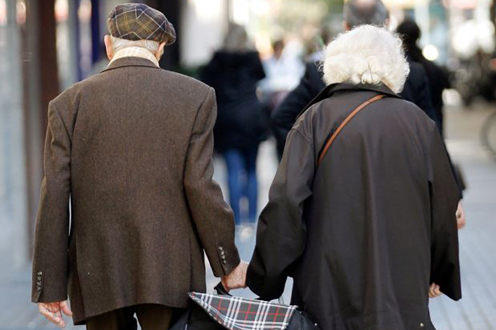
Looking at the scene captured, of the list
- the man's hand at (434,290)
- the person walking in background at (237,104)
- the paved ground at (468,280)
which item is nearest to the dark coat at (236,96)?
the person walking in background at (237,104)

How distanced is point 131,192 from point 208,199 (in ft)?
0.90

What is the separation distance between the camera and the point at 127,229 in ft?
12.8

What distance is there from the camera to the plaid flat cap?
3971 mm

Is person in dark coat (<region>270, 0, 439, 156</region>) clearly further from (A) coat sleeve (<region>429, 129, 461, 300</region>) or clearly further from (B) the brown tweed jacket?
(B) the brown tweed jacket

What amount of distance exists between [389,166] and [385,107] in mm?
221

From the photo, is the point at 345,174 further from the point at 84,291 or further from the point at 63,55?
the point at 63,55

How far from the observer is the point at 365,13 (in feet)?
18.0

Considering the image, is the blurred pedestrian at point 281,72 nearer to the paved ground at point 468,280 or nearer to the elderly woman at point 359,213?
the paved ground at point 468,280

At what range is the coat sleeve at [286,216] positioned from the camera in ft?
12.5

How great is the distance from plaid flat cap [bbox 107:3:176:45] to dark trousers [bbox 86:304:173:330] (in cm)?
98

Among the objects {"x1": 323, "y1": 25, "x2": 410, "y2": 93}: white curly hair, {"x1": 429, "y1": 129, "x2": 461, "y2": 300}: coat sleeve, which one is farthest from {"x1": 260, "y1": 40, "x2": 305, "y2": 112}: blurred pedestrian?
{"x1": 429, "y1": 129, "x2": 461, "y2": 300}: coat sleeve

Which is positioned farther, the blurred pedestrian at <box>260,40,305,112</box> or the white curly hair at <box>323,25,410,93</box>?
the blurred pedestrian at <box>260,40,305,112</box>

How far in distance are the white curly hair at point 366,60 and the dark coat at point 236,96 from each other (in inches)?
197

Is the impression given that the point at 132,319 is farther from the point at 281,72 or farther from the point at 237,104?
the point at 281,72
